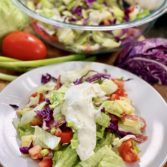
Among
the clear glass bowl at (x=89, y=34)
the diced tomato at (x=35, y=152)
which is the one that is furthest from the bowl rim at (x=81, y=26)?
the diced tomato at (x=35, y=152)

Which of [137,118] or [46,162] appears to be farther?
[137,118]

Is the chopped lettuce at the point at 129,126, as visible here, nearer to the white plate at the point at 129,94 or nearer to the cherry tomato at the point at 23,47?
the white plate at the point at 129,94

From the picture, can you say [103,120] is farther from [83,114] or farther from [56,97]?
[56,97]

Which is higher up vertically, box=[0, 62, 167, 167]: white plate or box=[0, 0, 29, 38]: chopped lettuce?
box=[0, 0, 29, 38]: chopped lettuce

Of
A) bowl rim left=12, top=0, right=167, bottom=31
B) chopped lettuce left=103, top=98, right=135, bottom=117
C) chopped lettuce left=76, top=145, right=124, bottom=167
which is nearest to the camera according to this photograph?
chopped lettuce left=76, top=145, right=124, bottom=167

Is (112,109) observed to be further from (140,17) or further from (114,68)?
(140,17)

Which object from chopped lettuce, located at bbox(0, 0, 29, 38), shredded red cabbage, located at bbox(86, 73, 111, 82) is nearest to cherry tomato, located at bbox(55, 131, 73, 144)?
shredded red cabbage, located at bbox(86, 73, 111, 82)

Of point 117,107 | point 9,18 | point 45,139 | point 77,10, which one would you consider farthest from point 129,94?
point 9,18

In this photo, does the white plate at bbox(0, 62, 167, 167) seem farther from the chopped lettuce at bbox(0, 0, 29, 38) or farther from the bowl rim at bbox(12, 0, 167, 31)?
the chopped lettuce at bbox(0, 0, 29, 38)
